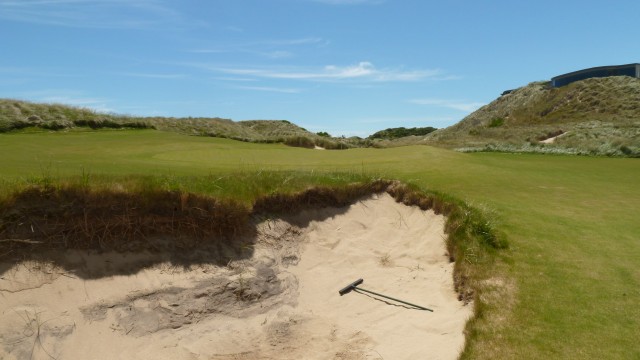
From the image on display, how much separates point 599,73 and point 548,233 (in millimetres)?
94038

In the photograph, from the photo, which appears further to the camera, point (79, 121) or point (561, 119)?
point (561, 119)

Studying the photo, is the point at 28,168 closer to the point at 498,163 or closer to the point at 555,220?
the point at 555,220

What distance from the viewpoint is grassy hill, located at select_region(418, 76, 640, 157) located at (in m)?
36.6

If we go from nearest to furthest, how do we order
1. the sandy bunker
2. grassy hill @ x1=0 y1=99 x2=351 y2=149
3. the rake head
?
the sandy bunker, the rake head, grassy hill @ x1=0 y1=99 x2=351 y2=149

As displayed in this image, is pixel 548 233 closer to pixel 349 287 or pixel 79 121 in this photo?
pixel 349 287

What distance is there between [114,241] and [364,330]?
172 inches

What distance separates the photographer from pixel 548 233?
9.09 m

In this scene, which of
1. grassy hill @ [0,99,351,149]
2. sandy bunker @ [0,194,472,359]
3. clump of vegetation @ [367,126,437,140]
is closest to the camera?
sandy bunker @ [0,194,472,359]

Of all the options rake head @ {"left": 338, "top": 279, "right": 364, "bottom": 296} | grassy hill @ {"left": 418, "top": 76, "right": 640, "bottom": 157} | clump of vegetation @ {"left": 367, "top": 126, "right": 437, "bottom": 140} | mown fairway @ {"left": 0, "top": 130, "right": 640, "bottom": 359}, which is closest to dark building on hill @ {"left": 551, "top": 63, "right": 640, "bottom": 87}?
grassy hill @ {"left": 418, "top": 76, "right": 640, "bottom": 157}

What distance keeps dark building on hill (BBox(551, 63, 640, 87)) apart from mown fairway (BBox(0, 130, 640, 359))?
81935 millimetres

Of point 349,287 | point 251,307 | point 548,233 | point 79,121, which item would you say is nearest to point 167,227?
point 251,307

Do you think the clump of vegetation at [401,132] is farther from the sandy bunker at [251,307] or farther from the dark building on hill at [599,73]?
the sandy bunker at [251,307]

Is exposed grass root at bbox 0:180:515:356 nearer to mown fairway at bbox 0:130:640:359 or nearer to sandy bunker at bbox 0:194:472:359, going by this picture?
sandy bunker at bbox 0:194:472:359

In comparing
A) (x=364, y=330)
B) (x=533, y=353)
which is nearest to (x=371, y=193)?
(x=364, y=330)
